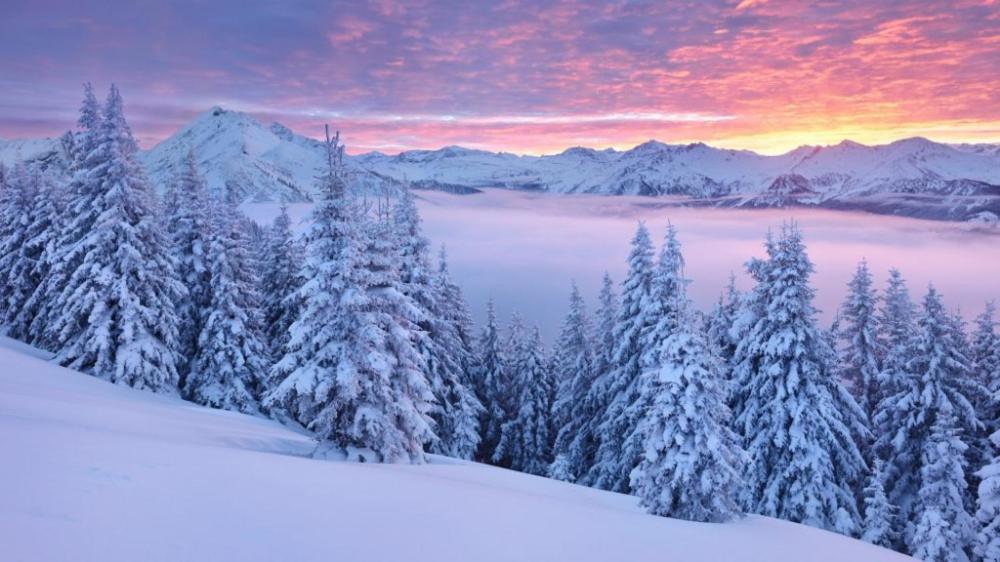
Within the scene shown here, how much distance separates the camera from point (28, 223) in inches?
1411

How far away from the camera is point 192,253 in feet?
100

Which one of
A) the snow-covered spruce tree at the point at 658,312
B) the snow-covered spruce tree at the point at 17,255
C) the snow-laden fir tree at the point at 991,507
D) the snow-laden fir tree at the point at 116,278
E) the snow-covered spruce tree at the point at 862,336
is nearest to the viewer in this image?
the snow-laden fir tree at the point at 991,507

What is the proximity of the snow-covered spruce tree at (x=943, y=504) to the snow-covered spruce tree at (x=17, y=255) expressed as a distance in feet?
146

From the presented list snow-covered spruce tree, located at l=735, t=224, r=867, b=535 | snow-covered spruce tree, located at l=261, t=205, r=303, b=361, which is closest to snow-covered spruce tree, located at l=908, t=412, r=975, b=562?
snow-covered spruce tree, located at l=735, t=224, r=867, b=535

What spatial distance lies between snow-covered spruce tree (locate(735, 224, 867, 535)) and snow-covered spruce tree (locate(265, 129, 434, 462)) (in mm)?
13775

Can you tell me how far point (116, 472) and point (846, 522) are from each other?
24.0 m

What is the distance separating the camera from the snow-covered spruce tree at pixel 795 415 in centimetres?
2302

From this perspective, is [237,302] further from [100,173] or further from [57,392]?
[57,392]

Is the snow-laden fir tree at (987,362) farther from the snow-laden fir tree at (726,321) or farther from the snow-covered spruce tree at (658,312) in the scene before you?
the snow-covered spruce tree at (658,312)

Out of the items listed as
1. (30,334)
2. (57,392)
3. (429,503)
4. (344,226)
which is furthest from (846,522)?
(30,334)

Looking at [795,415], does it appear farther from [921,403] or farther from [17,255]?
[17,255]

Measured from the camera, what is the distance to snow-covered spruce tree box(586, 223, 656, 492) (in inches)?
1092

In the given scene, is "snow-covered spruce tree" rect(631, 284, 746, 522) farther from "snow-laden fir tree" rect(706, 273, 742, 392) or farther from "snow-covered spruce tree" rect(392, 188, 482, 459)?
"snow-covered spruce tree" rect(392, 188, 482, 459)

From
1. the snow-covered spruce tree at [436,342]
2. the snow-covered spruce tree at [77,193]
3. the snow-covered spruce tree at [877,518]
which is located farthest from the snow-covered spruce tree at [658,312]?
the snow-covered spruce tree at [77,193]
